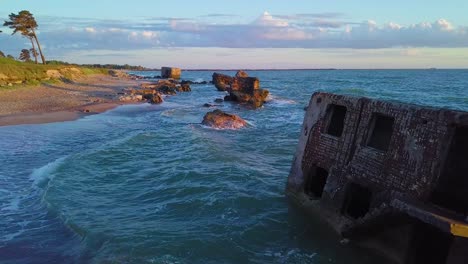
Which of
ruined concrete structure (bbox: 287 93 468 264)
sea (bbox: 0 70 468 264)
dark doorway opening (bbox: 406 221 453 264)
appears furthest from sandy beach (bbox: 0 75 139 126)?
dark doorway opening (bbox: 406 221 453 264)

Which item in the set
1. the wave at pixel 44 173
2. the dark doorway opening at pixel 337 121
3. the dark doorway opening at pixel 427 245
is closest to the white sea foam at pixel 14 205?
the wave at pixel 44 173

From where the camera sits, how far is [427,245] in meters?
→ 6.82

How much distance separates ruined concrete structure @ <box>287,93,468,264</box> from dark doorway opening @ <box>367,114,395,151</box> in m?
0.02

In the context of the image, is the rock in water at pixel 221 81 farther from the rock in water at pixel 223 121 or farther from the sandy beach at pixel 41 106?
the rock in water at pixel 223 121

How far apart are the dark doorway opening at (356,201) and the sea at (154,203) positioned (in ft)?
1.97

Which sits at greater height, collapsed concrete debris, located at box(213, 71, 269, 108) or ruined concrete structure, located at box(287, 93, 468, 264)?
ruined concrete structure, located at box(287, 93, 468, 264)

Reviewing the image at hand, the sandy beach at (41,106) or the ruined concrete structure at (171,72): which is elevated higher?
the sandy beach at (41,106)

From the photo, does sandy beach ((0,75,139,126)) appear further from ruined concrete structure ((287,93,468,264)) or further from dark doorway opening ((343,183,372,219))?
dark doorway opening ((343,183,372,219))

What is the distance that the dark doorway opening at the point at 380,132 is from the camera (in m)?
7.82

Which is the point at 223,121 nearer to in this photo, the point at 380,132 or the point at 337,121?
the point at 337,121

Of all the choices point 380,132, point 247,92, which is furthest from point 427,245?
point 247,92

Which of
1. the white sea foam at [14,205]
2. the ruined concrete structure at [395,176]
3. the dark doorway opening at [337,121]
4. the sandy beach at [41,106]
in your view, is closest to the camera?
the ruined concrete structure at [395,176]

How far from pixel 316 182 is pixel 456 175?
12.6 ft

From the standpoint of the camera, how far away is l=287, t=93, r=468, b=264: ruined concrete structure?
6.28 m
